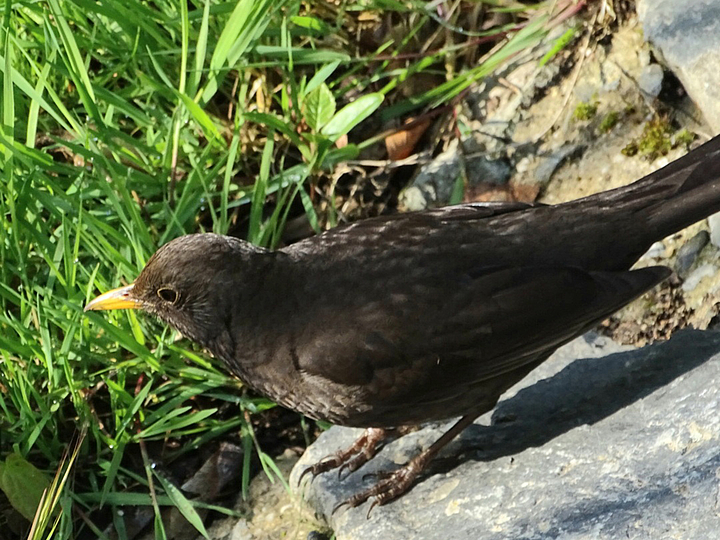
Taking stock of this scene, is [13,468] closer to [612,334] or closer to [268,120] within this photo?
[268,120]

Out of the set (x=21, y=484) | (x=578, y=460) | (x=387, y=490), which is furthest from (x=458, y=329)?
(x=21, y=484)

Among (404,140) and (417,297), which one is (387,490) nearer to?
(417,297)

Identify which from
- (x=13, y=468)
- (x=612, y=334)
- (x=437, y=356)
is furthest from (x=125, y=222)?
(x=612, y=334)

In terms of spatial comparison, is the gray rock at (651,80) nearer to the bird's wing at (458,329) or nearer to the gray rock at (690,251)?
the gray rock at (690,251)

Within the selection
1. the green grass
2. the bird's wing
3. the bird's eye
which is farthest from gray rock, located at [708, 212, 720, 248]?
the bird's eye

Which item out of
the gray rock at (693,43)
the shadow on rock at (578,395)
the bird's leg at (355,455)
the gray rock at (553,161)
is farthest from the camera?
the gray rock at (553,161)

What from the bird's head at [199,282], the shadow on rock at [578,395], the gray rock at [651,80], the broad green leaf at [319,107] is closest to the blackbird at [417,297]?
the bird's head at [199,282]
